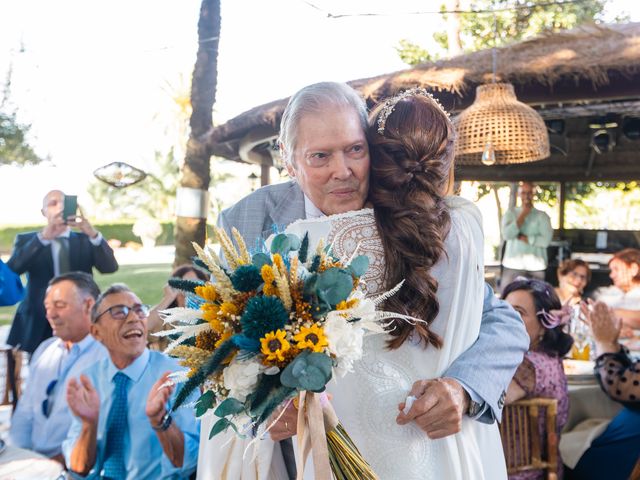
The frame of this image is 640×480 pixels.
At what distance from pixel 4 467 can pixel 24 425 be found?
1.04 metres

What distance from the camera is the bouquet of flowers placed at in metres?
1.16

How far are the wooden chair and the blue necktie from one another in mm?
1922

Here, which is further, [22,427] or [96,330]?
[22,427]

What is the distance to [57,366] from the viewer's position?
3771 millimetres

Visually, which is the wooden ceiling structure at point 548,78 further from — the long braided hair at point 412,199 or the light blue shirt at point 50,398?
the long braided hair at point 412,199

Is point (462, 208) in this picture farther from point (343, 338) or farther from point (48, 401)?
point (48, 401)

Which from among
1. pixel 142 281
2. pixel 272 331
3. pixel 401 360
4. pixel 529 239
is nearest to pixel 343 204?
pixel 401 360

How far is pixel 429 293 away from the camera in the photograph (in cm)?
149

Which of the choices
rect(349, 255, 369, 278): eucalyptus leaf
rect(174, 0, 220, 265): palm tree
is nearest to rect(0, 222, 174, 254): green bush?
rect(174, 0, 220, 265): palm tree

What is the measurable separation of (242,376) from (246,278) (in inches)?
7.3

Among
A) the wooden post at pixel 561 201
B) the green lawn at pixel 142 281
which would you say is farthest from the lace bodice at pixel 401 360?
the green lawn at pixel 142 281

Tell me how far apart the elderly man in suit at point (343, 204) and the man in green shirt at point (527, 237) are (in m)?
7.53

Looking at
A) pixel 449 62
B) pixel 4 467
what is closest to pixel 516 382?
pixel 4 467

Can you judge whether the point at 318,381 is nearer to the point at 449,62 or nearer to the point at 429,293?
the point at 429,293
